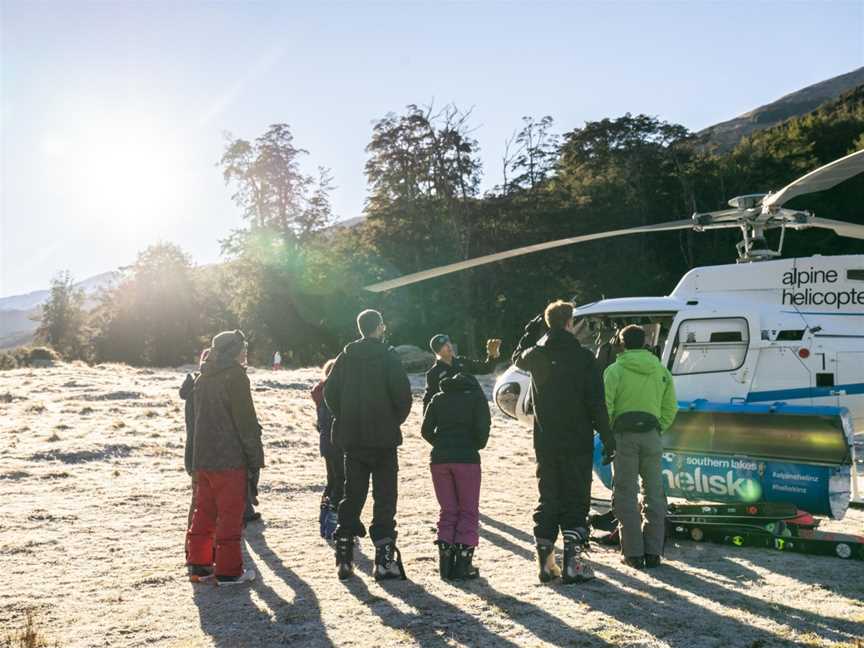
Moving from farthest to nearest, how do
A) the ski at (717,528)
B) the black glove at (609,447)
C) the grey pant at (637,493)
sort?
the ski at (717,528) → the grey pant at (637,493) → the black glove at (609,447)

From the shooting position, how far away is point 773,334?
891 cm

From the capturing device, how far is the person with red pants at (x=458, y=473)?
6215mm

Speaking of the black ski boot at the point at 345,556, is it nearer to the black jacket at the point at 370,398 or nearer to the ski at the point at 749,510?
the black jacket at the point at 370,398

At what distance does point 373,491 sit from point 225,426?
132cm

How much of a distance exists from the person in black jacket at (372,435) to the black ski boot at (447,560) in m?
0.34

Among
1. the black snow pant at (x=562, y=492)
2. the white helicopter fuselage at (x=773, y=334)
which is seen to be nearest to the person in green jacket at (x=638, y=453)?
the black snow pant at (x=562, y=492)

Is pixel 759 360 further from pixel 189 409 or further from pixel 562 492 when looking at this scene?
pixel 189 409

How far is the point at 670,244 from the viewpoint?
139ft

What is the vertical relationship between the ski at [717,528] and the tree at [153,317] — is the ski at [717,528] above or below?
below

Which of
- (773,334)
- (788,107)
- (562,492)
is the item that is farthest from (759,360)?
(788,107)

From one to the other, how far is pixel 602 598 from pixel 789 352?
4.70 m

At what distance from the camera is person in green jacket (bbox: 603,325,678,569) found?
6.53 metres

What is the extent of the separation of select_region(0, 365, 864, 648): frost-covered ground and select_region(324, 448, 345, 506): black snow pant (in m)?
0.51

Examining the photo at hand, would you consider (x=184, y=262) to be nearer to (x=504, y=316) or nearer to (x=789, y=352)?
(x=504, y=316)
